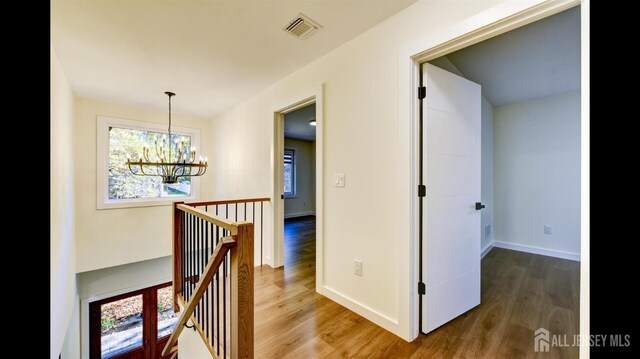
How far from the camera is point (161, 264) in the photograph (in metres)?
4.82

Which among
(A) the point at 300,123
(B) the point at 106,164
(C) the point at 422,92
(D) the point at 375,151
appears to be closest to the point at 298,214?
(A) the point at 300,123

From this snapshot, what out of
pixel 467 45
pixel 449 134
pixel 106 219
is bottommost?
pixel 106 219

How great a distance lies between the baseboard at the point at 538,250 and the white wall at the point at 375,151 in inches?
137

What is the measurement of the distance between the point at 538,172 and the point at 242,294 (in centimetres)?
471

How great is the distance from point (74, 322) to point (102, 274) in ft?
2.39

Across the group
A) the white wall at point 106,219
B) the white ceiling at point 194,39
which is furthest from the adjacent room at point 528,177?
the white wall at point 106,219

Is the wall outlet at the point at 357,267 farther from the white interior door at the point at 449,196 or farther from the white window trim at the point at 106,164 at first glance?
the white window trim at the point at 106,164

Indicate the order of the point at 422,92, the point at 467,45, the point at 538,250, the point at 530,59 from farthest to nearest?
1. the point at 538,250
2. the point at 530,59
3. the point at 422,92
4. the point at 467,45

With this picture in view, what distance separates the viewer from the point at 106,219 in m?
4.09

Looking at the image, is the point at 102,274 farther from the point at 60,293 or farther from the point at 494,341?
the point at 494,341

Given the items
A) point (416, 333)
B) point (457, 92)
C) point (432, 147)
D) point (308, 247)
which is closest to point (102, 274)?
point (308, 247)

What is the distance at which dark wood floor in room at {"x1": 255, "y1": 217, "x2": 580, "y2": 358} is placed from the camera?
167cm

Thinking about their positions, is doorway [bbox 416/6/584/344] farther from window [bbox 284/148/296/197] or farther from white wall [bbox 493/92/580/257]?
window [bbox 284/148/296/197]

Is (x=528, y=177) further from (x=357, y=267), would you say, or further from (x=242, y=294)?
(x=242, y=294)
